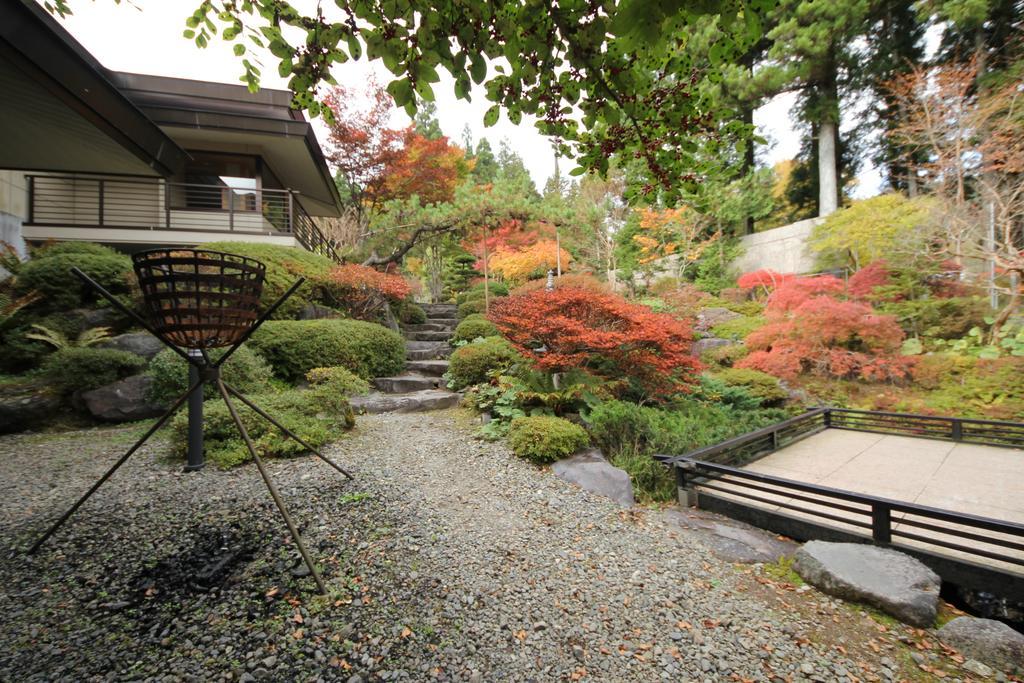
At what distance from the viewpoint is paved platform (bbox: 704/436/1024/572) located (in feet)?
9.82

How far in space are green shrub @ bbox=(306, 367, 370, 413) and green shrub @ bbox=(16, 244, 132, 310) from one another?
4354mm

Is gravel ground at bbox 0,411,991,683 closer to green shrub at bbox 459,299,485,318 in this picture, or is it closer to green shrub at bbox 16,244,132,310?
green shrub at bbox 16,244,132,310

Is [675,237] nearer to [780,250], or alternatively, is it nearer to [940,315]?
[780,250]

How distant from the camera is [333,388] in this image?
4414 millimetres

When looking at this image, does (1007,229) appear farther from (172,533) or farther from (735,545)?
(172,533)

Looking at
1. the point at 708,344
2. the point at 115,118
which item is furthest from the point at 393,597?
the point at 708,344

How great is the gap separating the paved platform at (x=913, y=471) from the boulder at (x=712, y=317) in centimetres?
534

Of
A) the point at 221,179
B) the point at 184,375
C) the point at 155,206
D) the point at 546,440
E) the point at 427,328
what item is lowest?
the point at 546,440

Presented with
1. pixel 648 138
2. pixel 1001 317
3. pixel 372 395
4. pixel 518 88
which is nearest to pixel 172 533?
pixel 518 88

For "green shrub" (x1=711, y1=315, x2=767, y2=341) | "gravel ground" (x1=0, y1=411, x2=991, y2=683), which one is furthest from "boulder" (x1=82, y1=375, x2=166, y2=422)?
"green shrub" (x1=711, y1=315, x2=767, y2=341)

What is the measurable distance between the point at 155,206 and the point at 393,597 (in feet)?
39.4

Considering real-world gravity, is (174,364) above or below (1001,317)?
below

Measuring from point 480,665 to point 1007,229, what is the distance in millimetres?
10214

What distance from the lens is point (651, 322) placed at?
15.6 feet
